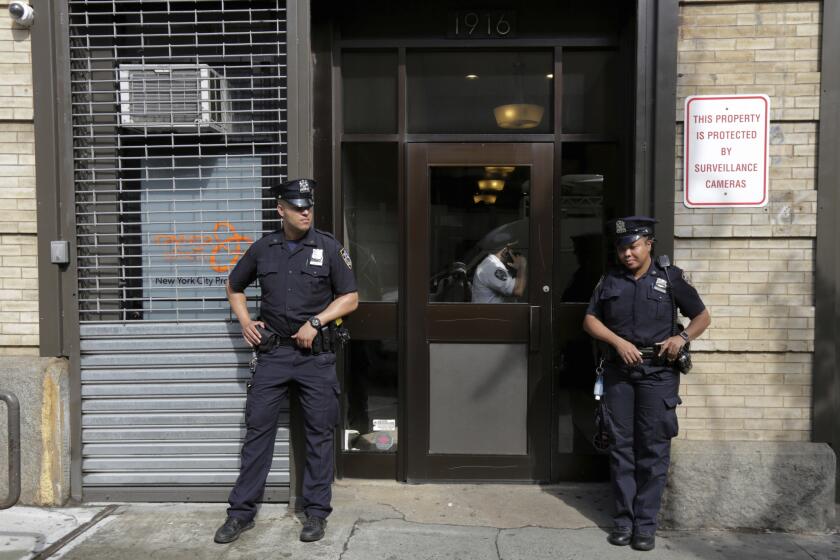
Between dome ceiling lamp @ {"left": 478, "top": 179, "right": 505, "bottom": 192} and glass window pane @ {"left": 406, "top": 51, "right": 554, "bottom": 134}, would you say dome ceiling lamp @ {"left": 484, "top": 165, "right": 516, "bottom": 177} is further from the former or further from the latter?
glass window pane @ {"left": 406, "top": 51, "right": 554, "bottom": 134}

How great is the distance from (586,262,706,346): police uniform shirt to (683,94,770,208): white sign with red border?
59cm

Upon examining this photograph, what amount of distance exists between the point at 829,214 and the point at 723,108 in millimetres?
910

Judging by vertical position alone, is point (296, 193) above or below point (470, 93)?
below

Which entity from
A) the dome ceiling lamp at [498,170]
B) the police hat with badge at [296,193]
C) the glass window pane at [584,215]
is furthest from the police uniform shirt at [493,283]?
the police hat with badge at [296,193]

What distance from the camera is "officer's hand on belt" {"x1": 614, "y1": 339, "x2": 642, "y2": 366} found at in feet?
13.0

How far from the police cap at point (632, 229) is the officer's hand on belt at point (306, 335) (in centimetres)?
185

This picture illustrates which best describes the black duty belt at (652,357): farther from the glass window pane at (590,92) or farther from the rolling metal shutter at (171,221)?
the rolling metal shutter at (171,221)

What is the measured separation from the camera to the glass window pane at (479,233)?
4887 millimetres

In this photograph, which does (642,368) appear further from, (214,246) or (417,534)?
(214,246)

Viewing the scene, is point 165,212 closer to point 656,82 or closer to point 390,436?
point 390,436

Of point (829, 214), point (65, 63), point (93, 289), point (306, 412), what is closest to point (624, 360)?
point (829, 214)

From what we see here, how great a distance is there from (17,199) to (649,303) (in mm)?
4061

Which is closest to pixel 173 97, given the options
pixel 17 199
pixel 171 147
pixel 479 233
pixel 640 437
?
pixel 171 147

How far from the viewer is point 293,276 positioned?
13.6ft
